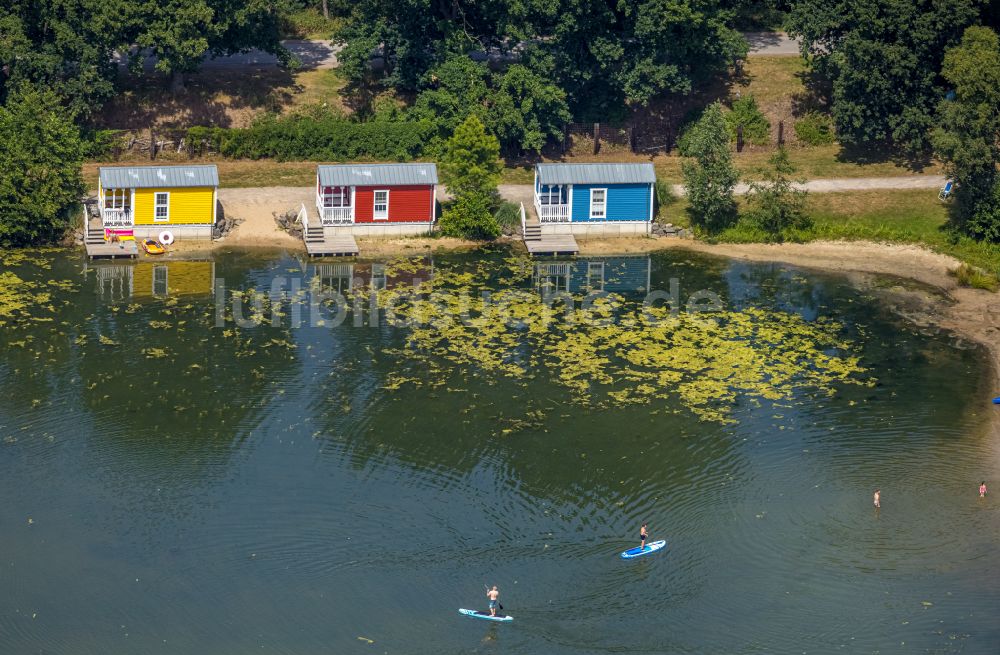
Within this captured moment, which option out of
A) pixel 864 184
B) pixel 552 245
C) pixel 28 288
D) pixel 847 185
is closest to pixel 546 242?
pixel 552 245

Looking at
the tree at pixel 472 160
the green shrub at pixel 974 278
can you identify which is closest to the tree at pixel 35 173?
the tree at pixel 472 160

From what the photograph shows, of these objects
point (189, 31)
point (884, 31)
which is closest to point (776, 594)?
point (884, 31)

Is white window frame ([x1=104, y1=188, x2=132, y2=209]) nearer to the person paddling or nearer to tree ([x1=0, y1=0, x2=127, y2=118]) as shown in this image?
tree ([x1=0, y1=0, x2=127, y2=118])

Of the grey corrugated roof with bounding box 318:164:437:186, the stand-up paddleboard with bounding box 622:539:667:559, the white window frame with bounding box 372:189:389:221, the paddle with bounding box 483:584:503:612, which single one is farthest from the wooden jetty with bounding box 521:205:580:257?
the paddle with bounding box 483:584:503:612

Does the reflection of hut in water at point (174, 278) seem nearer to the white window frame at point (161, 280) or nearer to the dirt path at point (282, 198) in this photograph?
the white window frame at point (161, 280)

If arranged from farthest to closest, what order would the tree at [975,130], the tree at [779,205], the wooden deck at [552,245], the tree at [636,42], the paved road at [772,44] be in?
1. the paved road at [772,44]
2. the tree at [636,42]
3. the tree at [779,205]
4. the wooden deck at [552,245]
5. the tree at [975,130]

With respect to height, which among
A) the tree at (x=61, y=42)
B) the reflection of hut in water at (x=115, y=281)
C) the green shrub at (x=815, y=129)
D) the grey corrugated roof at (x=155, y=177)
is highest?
the tree at (x=61, y=42)

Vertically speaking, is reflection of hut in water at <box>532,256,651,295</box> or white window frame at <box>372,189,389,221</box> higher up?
white window frame at <box>372,189,389,221</box>
